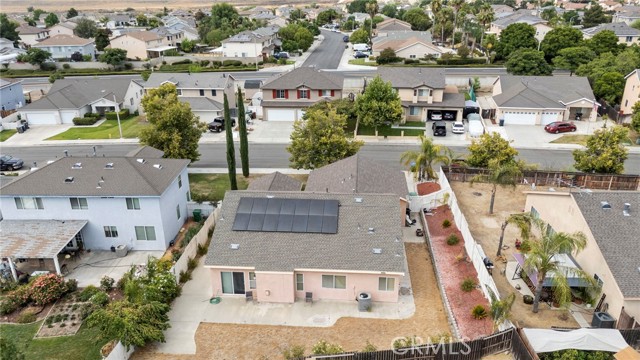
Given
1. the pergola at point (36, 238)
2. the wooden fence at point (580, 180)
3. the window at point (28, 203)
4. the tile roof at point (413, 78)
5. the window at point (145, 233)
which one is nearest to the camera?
the pergola at point (36, 238)

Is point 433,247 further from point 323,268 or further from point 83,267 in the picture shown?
point 83,267

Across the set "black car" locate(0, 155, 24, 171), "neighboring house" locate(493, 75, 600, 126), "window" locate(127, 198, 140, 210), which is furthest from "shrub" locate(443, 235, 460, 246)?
"black car" locate(0, 155, 24, 171)

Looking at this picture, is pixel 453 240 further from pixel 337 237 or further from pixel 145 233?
pixel 145 233

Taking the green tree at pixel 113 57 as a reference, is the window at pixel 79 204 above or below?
below

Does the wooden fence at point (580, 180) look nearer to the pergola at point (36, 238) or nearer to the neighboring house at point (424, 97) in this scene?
the neighboring house at point (424, 97)

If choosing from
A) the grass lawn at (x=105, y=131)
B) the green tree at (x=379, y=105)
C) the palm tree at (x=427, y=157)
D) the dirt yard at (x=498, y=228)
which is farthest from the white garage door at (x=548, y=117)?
the grass lawn at (x=105, y=131)

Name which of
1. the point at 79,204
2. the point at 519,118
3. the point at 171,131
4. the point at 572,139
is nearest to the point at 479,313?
the point at 79,204

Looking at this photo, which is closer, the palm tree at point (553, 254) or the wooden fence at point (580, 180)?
the palm tree at point (553, 254)

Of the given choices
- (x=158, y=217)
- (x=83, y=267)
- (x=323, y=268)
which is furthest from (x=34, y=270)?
(x=323, y=268)
